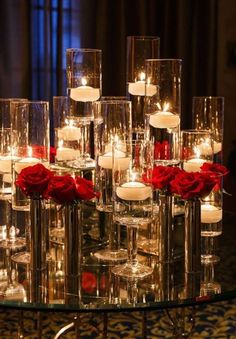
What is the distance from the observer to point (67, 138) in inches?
87.1

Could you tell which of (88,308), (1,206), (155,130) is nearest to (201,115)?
(155,130)

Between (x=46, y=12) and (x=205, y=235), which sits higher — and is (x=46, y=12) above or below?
above

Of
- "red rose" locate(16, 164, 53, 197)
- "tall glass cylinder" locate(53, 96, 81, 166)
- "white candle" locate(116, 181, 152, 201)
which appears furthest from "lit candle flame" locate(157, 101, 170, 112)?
"red rose" locate(16, 164, 53, 197)

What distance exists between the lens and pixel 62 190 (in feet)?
5.30

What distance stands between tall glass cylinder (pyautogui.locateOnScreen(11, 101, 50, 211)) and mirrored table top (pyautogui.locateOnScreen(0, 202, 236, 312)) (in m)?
0.18

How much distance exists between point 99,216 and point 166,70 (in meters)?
0.49

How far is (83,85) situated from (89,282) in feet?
2.54

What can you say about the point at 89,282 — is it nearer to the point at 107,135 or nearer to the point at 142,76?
the point at 107,135

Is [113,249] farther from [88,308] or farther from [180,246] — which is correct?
[88,308]

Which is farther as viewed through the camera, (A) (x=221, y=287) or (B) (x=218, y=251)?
(B) (x=218, y=251)

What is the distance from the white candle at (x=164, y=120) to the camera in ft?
6.49

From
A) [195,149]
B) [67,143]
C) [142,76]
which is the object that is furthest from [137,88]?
[195,149]

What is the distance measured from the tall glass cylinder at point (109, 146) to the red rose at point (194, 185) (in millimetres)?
220

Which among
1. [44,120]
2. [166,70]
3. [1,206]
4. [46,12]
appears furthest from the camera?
[46,12]
